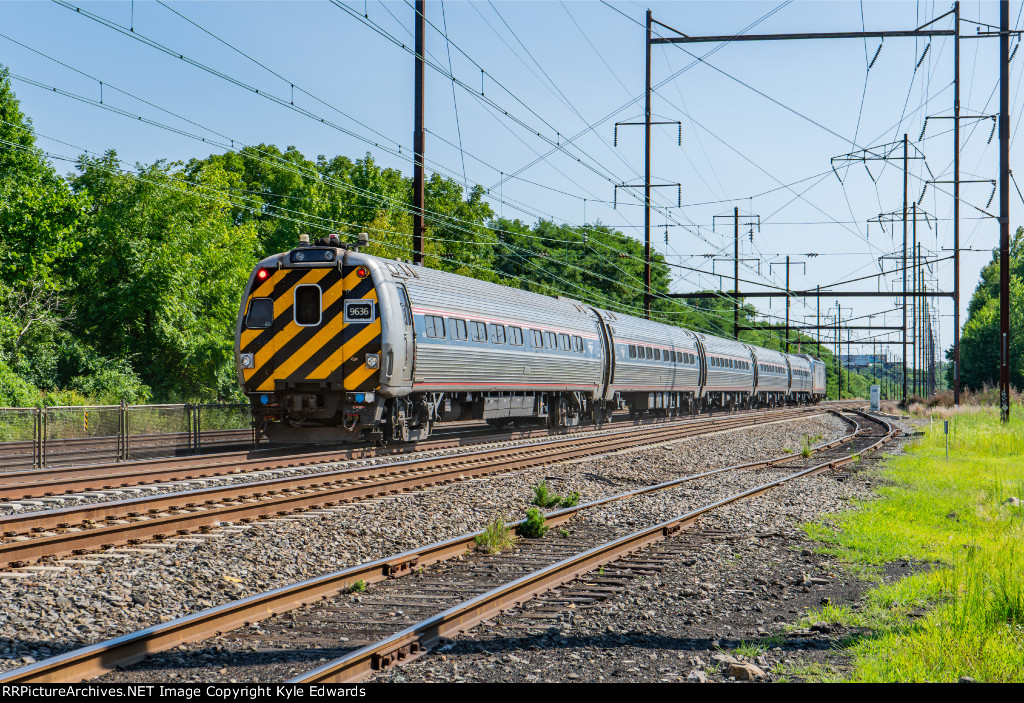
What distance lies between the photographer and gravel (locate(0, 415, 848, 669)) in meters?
6.68

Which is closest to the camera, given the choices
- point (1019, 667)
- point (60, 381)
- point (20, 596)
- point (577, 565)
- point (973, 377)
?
point (1019, 667)

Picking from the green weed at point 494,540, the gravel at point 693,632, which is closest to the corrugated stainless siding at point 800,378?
the gravel at point 693,632

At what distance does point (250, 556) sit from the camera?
8.88m

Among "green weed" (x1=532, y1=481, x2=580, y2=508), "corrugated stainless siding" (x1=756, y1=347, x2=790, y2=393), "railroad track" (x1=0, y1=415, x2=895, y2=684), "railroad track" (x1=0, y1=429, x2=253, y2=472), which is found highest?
"corrugated stainless siding" (x1=756, y1=347, x2=790, y2=393)

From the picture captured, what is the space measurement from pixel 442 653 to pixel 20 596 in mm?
3426

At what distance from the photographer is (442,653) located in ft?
19.9

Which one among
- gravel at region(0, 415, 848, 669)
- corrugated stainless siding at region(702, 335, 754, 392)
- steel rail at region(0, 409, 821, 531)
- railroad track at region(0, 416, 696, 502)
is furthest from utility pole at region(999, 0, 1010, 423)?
corrugated stainless siding at region(702, 335, 754, 392)

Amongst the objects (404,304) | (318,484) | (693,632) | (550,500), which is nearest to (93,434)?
(404,304)

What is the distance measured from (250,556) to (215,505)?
→ 3304 millimetres

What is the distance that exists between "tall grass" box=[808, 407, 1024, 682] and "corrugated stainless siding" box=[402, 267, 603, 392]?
8.79 metres

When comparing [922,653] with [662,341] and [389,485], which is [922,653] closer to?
[389,485]

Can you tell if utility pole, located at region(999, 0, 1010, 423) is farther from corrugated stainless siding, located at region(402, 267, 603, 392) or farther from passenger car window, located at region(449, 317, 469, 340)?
passenger car window, located at region(449, 317, 469, 340)

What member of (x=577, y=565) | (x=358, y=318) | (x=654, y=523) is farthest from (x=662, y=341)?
(x=577, y=565)

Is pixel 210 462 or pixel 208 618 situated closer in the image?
pixel 208 618
